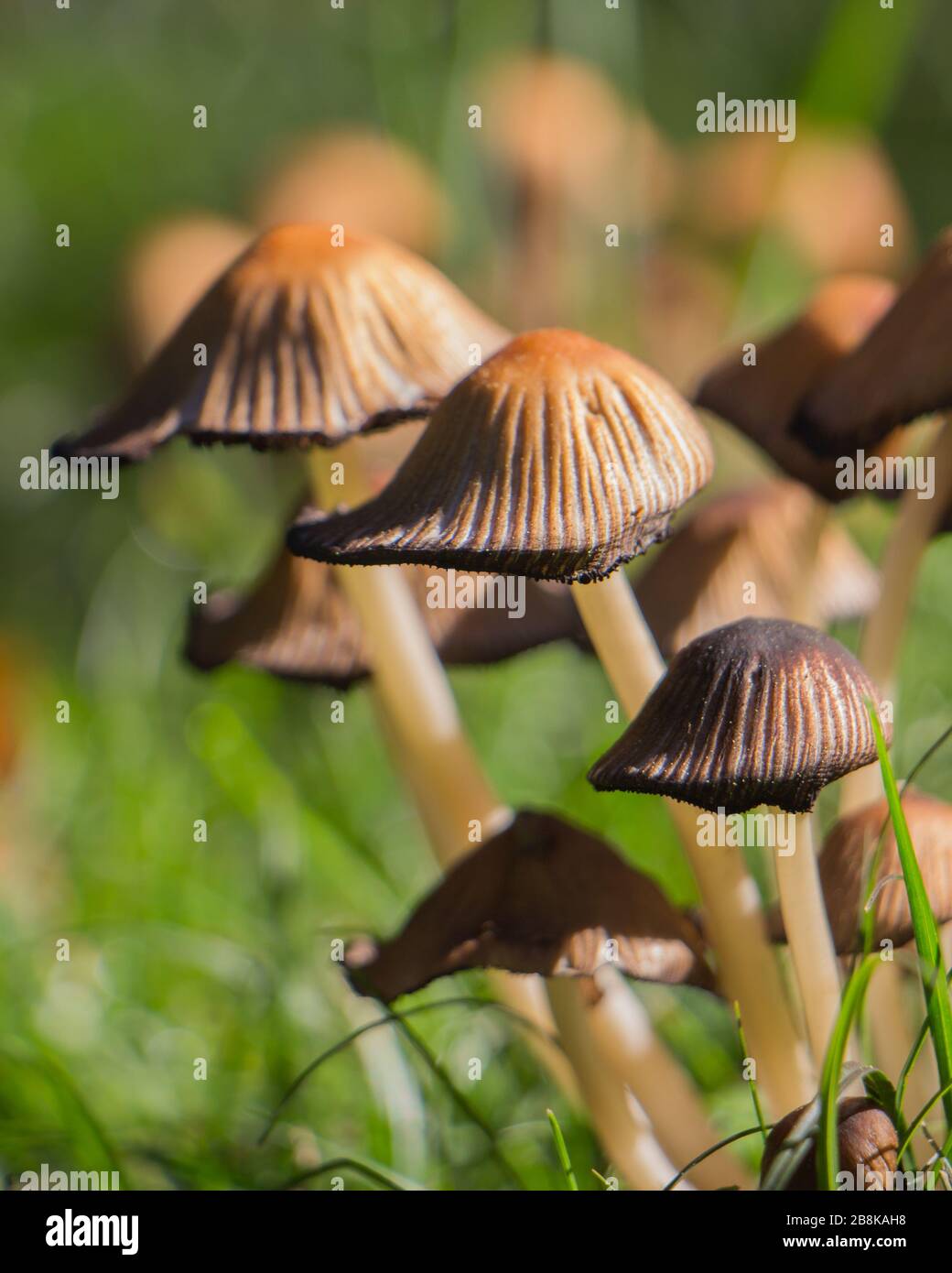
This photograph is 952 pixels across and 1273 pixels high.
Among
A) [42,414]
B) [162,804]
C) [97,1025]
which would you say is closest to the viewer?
[97,1025]

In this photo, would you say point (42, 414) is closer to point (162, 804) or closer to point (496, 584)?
point (162, 804)

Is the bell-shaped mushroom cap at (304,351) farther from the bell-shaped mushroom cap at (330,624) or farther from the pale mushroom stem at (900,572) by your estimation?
the pale mushroom stem at (900,572)

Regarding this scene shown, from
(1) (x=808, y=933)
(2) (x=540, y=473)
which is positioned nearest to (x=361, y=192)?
(2) (x=540, y=473)

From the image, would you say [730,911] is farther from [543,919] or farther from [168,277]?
[168,277]

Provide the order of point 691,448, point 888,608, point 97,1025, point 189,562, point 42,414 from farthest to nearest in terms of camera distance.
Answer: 1. point 42,414
2. point 189,562
3. point 97,1025
4. point 888,608
5. point 691,448

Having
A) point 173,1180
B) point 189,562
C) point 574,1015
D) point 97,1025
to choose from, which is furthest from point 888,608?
point 189,562

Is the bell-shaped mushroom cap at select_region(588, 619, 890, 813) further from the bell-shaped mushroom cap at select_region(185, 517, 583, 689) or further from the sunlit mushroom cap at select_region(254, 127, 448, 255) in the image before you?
the sunlit mushroom cap at select_region(254, 127, 448, 255)
